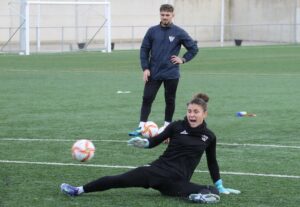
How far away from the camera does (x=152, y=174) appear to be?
317 inches

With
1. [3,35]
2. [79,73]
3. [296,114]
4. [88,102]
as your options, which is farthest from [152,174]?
[3,35]

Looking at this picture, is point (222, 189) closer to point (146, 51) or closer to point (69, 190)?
point (69, 190)

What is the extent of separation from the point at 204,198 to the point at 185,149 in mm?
656

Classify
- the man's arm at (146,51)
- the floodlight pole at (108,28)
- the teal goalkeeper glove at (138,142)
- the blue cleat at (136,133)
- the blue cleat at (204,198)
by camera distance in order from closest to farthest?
the blue cleat at (204,198)
the teal goalkeeper glove at (138,142)
the blue cleat at (136,133)
the man's arm at (146,51)
the floodlight pole at (108,28)

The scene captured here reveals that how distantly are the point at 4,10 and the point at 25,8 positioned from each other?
26.3 feet

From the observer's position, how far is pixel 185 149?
8219 mm

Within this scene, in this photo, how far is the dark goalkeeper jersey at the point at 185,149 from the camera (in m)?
8.15

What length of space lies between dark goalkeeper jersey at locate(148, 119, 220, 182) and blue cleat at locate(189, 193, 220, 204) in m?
0.32

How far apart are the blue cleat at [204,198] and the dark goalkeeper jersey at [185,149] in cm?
32

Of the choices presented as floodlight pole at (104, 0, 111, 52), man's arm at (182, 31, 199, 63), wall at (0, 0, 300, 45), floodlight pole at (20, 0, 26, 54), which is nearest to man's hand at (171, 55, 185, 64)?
man's arm at (182, 31, 199, 63)

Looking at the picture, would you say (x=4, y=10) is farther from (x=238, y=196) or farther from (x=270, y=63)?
(x=238, y=196)

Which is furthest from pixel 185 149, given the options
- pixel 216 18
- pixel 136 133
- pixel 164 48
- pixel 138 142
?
pixel 216 18

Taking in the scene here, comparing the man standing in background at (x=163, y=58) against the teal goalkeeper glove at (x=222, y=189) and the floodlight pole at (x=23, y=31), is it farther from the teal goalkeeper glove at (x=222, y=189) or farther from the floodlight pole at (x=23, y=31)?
the floodlight pole at (x=23, y=31)

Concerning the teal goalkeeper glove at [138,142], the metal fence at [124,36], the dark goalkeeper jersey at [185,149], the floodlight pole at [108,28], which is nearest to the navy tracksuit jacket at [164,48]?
the dark goalkeeper jersey at [185,149]
